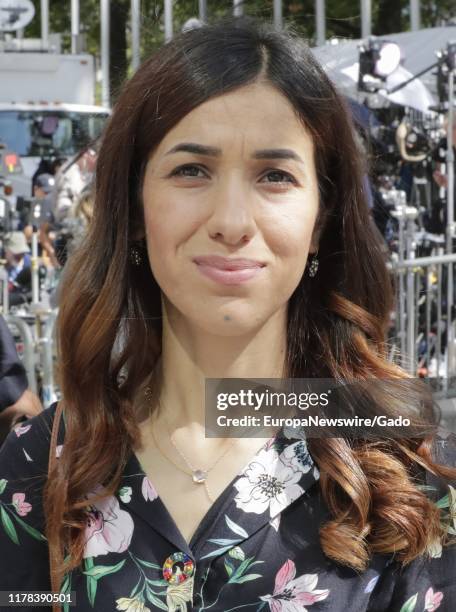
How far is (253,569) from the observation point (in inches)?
62.0

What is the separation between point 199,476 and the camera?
1.69m

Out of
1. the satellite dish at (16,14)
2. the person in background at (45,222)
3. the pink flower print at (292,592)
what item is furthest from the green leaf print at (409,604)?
the satellite dish at (16,14)

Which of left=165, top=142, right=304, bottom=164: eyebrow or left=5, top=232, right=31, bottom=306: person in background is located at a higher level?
left=5, top=232, right=31, bottom=306: person in background

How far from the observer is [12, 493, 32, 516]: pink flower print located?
1.71 metres

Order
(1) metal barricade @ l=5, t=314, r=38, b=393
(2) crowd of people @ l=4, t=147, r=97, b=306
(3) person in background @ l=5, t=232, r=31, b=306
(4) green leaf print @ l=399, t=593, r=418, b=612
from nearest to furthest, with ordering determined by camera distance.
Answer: (4) green leaf print @ l=399, t=593, r=418, b=612 → (1) metal barricade @ l=5, t=314, r=38, b=393 → (2) crowd of people @ l=4, t=147, r=97, b=306 → (3) person in background @ l=5, t=232, r=31, b=306

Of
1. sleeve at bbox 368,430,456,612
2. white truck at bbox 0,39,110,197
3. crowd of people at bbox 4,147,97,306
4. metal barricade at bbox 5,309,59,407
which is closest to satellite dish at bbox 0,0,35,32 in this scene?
white truck at bbox 0,39,110,197

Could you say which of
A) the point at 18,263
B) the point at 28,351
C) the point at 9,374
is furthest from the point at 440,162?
the point at 9,374

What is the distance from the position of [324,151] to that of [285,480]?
584 mm

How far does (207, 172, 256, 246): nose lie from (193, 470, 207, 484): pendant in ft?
1.39

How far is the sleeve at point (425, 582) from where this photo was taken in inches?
60.9

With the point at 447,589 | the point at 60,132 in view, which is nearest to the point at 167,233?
the point at 447,589

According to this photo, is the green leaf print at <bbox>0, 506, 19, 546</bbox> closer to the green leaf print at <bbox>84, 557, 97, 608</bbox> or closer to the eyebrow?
the green leaf print at <bbox>84, 557, 97, 608</bbox>

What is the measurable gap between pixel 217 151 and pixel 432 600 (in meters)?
0.81

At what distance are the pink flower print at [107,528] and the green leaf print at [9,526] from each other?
14 centimetres
